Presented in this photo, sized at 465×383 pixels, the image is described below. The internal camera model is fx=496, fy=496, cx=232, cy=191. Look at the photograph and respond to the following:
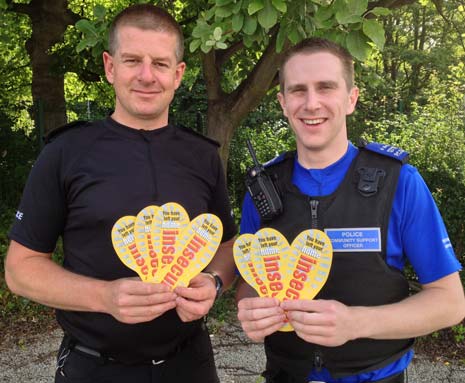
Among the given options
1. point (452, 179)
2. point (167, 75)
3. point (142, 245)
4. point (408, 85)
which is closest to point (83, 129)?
point (167, 75)

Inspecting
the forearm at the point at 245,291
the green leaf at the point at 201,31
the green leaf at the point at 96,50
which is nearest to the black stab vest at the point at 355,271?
the forearm at the point at 245,291

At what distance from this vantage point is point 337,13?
2389mm

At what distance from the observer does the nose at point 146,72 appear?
1944mm

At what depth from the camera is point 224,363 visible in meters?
4.45

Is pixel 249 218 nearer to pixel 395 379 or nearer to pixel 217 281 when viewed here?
pixel 217 281

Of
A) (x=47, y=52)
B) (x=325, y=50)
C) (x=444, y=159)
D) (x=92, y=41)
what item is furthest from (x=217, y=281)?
(x=47, y=52)

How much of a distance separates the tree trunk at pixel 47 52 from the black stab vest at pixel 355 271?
5959 millimetres

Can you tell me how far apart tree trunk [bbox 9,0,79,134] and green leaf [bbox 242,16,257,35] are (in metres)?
4.89

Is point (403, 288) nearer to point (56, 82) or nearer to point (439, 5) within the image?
point (439, 5)

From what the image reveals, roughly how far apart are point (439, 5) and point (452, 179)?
6.84ft

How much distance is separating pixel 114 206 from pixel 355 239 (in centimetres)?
92

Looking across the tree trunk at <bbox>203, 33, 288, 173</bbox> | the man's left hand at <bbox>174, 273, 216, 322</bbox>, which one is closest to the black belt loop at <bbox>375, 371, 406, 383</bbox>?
the man's left hand at <bbox>174, 273, 216, 322</bbox>

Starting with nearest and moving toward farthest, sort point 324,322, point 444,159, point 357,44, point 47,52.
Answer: point 324,322 → point 357,44 → point 444,159 → point 47,52

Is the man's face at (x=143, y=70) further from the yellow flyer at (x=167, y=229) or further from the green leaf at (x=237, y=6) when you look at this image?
the green leaf at (x=237, y=6)
